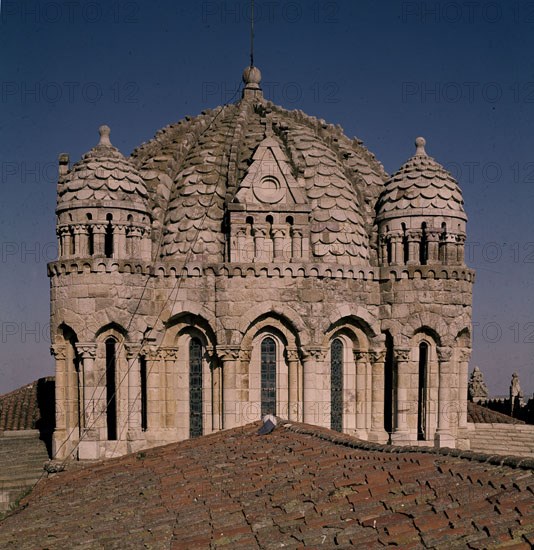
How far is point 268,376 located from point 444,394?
618 centimetres

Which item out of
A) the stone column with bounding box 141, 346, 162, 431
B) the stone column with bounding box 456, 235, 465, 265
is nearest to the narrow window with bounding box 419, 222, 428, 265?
the stone column with bounding box 456, 235, 465, 265

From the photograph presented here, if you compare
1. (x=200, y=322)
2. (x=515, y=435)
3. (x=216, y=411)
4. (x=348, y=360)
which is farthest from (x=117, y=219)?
(x=515, y=435)

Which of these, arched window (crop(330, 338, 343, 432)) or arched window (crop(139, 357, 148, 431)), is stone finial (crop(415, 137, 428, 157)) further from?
arched window (crop(139, 357, 148, 431))

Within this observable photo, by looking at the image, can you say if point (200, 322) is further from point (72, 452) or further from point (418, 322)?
point (418, 322)

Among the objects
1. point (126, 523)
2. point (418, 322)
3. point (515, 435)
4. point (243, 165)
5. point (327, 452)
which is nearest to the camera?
point (126, 523)

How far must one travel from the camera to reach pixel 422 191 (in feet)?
88.4

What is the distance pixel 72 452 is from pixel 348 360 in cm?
983

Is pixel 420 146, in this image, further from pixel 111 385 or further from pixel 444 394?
pixel 111 385

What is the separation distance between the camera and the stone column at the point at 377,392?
27.0 meters

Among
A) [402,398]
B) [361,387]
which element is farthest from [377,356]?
[402,398]

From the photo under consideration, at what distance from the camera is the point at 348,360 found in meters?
27.2

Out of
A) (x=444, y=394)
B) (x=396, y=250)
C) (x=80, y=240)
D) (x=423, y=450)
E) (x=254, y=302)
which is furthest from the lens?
(x=396, y=250)

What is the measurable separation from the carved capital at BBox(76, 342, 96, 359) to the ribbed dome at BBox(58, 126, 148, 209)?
462cm

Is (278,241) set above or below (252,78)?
below
